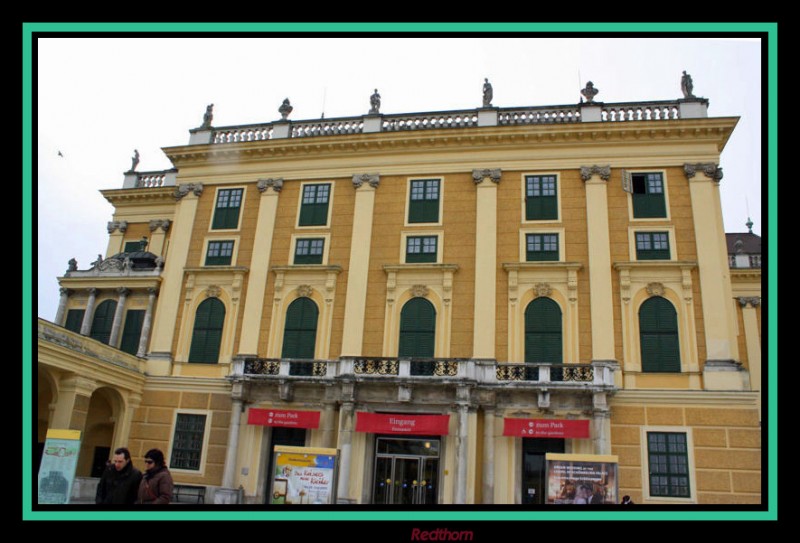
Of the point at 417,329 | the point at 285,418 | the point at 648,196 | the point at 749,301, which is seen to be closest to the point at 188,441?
the point at 285,418

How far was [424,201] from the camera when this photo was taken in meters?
28.4

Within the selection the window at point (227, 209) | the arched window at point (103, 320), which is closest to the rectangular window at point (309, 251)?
the window at point (227, 209)

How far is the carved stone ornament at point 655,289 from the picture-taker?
974 inches

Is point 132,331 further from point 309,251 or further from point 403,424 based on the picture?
point 403,424

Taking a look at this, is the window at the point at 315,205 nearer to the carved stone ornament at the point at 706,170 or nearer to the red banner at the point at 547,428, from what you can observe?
the red banner at the point at 547,428

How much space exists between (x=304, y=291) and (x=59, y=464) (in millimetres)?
13495

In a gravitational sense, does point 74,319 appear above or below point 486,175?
below

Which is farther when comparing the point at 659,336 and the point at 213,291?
the point at 213,291

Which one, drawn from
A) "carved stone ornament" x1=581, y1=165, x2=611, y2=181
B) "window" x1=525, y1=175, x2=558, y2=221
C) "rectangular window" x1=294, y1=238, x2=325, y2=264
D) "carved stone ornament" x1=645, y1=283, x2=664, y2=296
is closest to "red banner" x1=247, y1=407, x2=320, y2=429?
"rectangular window" x1=294, y1=238, x2=325, y2=264

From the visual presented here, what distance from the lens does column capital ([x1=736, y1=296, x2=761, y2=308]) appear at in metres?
33.8

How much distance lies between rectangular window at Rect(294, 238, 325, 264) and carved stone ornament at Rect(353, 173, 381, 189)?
3360mm

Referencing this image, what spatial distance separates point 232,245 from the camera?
29.5 meters
